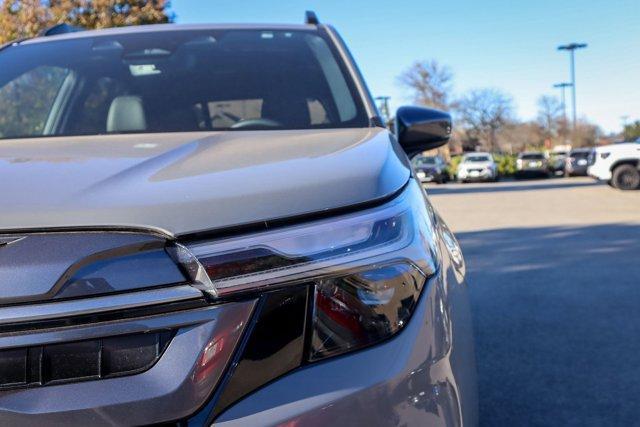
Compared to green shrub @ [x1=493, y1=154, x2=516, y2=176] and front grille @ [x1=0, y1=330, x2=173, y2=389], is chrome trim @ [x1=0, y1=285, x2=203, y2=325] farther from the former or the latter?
green shrub @ [x1=493, y1=154, x2=516, y2=176]

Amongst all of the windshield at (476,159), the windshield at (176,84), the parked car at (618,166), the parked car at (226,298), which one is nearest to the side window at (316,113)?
Answer: the windshield at (176,84)

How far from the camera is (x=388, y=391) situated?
131 cm

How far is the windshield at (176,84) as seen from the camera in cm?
284

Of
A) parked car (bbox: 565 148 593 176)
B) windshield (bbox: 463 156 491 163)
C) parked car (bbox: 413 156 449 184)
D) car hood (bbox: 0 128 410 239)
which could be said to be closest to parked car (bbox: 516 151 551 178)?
parked car (bbox: 565 148 593 176)

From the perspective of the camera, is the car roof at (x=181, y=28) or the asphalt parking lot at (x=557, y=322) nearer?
→ the car roof at (x=181, y=28)

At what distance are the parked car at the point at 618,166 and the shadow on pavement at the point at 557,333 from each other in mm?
10204

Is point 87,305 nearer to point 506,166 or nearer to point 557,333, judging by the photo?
point 557,333

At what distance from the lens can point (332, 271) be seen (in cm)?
137

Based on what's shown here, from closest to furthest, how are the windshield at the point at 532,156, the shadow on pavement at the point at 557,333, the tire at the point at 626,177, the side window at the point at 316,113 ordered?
1. the side window at the point at 316,113
2. the shadow on pavement at the point at 557,333
3. the tire at the point at 626,177
4. the windshield at the point at 532,156

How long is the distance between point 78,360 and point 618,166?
1904 cm

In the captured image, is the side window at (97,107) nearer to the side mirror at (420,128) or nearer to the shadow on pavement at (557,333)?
the side mirror at (420,128)

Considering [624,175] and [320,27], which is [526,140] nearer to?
[624,175]

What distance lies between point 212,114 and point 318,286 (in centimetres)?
173

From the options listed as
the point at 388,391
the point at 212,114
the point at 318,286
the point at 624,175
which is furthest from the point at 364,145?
the point at 624,175
